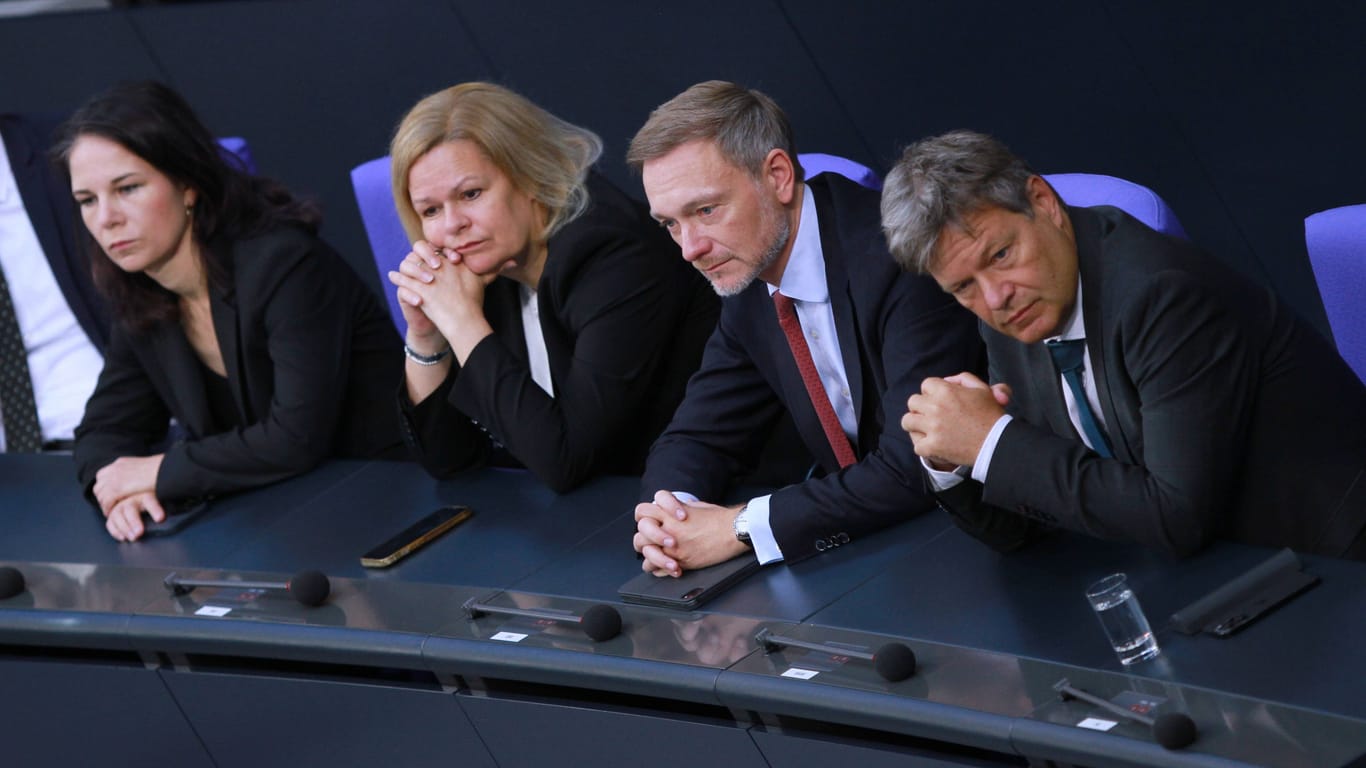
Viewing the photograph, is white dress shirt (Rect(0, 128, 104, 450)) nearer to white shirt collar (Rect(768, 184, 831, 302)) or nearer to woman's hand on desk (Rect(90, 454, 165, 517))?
woman's hand on desk (Rect(90, 454, 165, 517))

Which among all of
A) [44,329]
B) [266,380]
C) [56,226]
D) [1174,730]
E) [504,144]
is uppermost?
[56,226]

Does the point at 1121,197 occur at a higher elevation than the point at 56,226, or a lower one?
lower

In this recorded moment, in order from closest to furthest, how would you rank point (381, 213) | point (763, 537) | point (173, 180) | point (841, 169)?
point (763, 537) < point (841, 169) < point (173, 180) < point (381, 213)

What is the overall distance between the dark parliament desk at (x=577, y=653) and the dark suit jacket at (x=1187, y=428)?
96mm

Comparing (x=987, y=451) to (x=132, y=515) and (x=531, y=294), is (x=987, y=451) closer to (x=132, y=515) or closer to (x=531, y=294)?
(x=531, y=294)

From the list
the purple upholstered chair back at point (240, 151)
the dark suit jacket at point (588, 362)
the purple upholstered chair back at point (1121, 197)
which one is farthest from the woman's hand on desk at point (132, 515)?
the purple upholstered chair back at point (1121, 197)

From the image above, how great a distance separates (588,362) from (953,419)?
887 millimetres

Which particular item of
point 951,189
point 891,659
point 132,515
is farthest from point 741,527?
point 132,515

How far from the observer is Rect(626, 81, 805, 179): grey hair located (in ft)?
8.32

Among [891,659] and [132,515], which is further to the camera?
[132,515]

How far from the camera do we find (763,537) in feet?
7.89

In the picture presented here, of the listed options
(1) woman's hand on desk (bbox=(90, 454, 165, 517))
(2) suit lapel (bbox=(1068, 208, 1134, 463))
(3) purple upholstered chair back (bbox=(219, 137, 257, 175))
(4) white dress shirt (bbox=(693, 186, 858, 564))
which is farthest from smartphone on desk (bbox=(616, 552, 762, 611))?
(3) purple upholstered chair back (bbox=(219, 137, 257, 175))

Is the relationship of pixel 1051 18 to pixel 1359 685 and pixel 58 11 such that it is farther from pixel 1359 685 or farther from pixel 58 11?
pixel 58 11

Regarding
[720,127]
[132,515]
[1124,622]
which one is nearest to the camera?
[1124,622]
